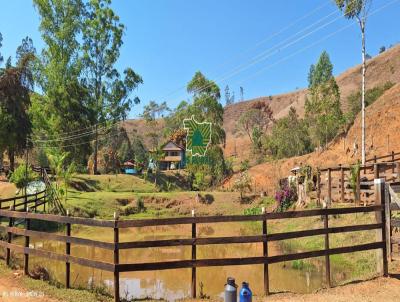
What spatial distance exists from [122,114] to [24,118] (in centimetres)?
1048

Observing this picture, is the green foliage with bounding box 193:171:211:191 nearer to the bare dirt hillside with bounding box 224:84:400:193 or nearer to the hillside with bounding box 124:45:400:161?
the bare dirt hillside with bounding box 224:84:400:193

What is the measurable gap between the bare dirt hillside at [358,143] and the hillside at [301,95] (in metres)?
32.8

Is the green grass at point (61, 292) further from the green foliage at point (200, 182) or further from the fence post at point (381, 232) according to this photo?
the green foliage at point (200, 182)

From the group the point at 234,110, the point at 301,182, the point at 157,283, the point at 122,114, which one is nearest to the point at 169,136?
the point at 122,114

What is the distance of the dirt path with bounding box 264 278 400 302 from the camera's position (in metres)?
7.31

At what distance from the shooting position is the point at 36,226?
70.6 feet

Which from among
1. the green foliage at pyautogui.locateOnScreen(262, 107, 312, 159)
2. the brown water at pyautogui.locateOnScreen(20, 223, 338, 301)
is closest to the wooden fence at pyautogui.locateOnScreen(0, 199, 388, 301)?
the brown water at pyautogui.locateOnScreen(20, 223, 338, 301)

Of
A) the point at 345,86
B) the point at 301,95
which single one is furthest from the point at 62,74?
the point at 301,95

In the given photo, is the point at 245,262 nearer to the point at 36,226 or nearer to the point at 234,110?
the point at 36,226

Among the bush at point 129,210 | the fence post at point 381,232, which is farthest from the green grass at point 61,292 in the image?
the bush at point 129,210

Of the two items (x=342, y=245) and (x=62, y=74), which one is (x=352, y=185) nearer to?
(x=342, y=245)

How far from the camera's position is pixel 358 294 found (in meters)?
7.57

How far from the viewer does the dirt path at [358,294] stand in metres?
7.31

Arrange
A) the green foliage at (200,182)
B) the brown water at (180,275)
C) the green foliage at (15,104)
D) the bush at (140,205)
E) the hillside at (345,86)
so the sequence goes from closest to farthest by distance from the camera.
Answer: the brown water at (180,275)
the bush at (140,205)
the green foliage at (15,104)
the green foliage at (200,182)
the hillside at (345,86)
